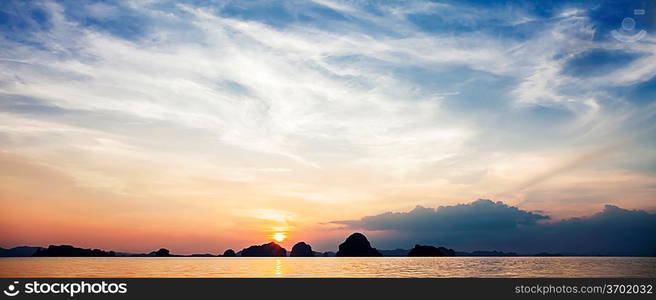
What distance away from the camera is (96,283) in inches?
1243

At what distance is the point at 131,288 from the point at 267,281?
13148mm

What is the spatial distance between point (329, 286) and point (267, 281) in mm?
7941

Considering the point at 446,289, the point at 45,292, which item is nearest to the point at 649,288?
the point at 446,289

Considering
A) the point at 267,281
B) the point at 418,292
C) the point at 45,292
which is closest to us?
the point at 45,292

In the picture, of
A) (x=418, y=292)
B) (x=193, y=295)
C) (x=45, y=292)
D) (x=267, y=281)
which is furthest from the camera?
(x=267, y=281)

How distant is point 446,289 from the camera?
3519 centimetres

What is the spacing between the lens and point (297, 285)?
36.1 meters

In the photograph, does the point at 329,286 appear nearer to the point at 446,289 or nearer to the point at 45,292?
the point at 446,289

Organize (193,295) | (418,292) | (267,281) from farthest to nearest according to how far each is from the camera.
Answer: (267,281) < (418,292) < (193,295)

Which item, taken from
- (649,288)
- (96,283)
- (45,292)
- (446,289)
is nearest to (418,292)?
(446,289)

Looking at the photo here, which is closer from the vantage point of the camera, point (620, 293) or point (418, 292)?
point (620, 293)

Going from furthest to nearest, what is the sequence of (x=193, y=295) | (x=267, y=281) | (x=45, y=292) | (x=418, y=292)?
(x=267, y=281) < (x=418, y=292) < (x=193, y=295) < (x=45, y=292)

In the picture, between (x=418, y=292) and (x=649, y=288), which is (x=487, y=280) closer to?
(x=418, y=292)

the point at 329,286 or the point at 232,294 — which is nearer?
the point at 329,286
